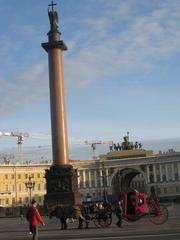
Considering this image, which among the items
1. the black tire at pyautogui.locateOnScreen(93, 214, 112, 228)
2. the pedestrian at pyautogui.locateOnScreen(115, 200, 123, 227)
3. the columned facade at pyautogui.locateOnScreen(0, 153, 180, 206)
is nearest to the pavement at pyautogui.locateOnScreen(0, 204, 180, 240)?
the pedestrian at pyautogui.locateOnScreen(115, 200, 123, 227)

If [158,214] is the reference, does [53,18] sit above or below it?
above

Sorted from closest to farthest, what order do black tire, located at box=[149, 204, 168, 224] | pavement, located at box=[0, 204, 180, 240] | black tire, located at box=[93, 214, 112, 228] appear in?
pavement, located at box=[0, 204, 180, 240]
black tire, located at box=[149, 204, 168, 224]
black tire, located at box=[93, 214, 112, 228]

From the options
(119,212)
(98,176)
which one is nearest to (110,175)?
(98,176)

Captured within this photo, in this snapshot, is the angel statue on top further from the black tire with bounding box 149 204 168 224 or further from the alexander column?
the black tire with bounding box 149 204 168 224

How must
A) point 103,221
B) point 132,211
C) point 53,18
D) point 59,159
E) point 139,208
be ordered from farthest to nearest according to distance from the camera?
point 53,18 → point 59,159 → point 103,221 → point 132,211 → point 139,208

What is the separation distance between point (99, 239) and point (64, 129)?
26.8 m

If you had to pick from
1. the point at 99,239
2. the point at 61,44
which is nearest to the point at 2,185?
the point at 61,44

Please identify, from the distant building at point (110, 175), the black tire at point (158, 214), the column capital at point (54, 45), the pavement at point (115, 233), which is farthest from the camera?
the distant building at point (110, 175)

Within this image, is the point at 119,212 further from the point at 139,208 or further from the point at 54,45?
the point at 54,45

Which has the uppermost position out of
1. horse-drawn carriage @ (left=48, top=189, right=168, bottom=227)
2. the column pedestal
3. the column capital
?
the column capital

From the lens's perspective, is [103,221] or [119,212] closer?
[119,212]

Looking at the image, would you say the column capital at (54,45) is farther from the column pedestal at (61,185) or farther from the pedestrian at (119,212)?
the pedestrian at (119,212)

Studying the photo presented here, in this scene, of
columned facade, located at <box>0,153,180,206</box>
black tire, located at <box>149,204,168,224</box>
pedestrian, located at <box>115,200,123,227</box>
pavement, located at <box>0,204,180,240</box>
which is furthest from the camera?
columned facade, located at <box>0,153,180,206</box>

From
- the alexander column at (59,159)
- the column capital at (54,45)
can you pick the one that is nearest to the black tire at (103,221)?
the alexander column at (59,159)
